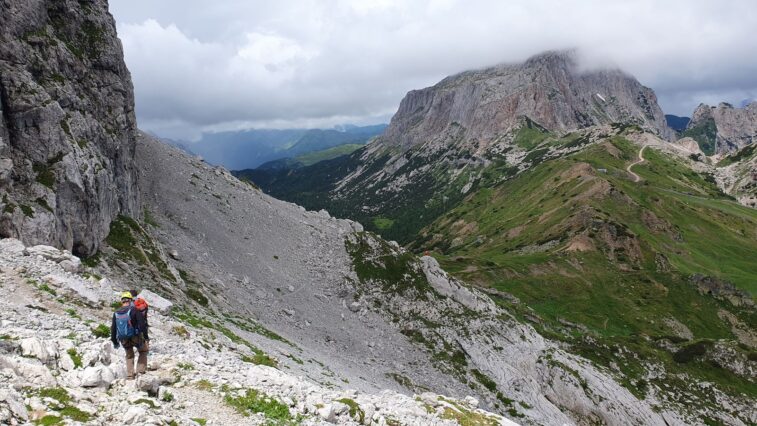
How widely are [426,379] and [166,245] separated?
37725 mm

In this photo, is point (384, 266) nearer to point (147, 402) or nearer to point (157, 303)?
point (157, 303)

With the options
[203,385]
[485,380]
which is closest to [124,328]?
[203,385]

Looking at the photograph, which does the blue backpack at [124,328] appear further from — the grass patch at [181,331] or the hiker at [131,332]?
the grass patch at [181,331]

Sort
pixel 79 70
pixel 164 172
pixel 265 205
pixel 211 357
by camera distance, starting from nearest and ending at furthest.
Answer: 1. pixel 211 357
2. pixel 79 70
3. pixel 164 172
4. pixel 265 205

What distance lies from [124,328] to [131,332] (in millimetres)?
344

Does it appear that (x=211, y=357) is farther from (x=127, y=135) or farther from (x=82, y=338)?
(x=127, y=135)

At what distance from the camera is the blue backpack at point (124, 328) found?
68.2 ft

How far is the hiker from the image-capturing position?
20.8 m

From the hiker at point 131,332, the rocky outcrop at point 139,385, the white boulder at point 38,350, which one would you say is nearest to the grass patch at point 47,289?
the rocky outcrop at point 139,385

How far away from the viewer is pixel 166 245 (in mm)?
61531

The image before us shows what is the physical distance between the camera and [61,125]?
4591cm

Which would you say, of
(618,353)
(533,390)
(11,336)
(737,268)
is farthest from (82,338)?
(737,268)

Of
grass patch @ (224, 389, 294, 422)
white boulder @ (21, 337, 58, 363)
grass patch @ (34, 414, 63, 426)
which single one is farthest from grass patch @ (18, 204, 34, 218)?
grass patch @ (34, 414, 63, 426)

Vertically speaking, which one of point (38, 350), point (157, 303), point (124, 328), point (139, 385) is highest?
point (124, 328)
